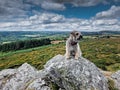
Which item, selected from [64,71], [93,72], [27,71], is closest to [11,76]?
[27,71]

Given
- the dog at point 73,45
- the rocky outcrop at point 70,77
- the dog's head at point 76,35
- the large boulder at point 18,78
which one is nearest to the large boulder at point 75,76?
the rocky outcrop at point 70,77

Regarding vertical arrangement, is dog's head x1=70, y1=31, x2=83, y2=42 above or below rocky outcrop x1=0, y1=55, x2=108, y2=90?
above

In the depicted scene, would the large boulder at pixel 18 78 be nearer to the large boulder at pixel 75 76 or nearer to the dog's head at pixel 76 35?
the large boulder at pixel 75 76

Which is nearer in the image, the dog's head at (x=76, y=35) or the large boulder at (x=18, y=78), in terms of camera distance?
the dog's head at (x=76, y=35)

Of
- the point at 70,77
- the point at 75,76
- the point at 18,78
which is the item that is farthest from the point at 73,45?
the point at 18,78

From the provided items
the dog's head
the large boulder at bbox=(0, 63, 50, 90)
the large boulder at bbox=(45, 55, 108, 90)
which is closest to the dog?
the dog's head

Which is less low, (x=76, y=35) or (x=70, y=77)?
(x=76, y=35)

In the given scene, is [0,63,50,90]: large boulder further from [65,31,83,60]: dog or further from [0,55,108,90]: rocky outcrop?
[65,31,83,60]: dog

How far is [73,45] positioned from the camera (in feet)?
72.2

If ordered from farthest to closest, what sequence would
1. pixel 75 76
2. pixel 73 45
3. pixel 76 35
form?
pixel 75 76 < pixel 73 45 < pixel 76 35

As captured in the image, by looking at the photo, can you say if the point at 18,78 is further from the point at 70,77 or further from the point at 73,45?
the point at 73,45

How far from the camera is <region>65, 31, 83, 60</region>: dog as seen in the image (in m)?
19.2

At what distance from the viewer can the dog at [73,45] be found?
1916cm

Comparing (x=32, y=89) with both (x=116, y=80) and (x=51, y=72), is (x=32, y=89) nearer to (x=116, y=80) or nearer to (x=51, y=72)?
(x=51, y=72)
